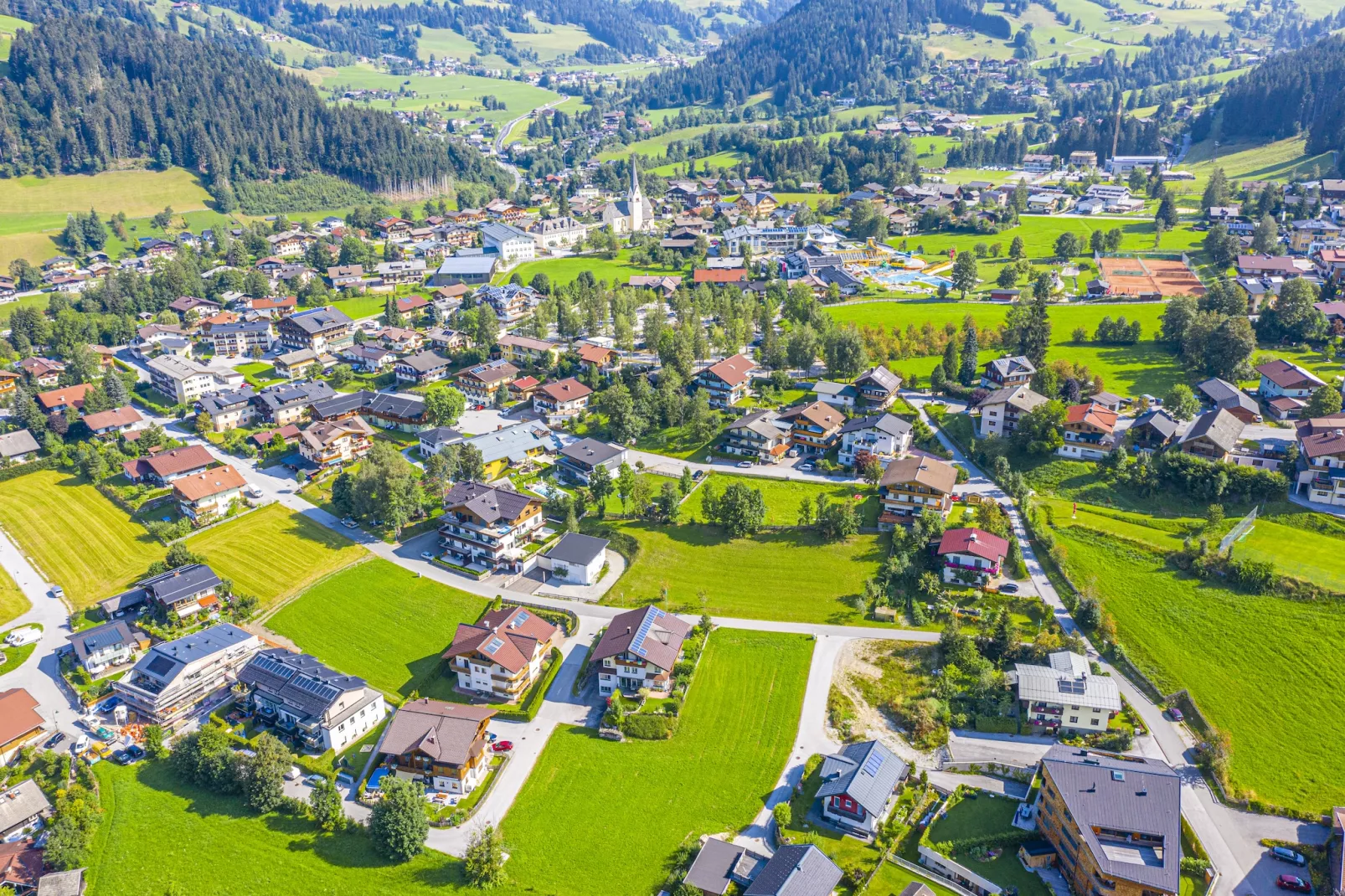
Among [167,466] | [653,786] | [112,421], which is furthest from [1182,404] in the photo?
[112,421]

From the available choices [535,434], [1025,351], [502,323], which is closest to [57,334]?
[502,323]

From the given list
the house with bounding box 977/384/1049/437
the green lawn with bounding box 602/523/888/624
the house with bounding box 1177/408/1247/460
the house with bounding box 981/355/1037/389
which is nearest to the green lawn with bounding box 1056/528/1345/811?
the house with bounding box 1177/408/1247/460

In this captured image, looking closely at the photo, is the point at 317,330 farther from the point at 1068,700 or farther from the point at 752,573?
the point at 1068,700

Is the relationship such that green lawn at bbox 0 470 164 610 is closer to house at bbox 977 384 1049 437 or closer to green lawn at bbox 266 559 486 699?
green lawn at bbox 266 559 486 699

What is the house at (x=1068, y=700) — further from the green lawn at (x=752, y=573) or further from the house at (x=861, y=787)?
the green lawn at (x=752, y=573)

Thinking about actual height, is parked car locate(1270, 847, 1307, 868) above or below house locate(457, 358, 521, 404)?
below

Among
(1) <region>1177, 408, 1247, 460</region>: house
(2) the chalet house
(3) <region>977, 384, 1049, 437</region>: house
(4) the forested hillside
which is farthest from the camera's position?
(4) the forested hillside

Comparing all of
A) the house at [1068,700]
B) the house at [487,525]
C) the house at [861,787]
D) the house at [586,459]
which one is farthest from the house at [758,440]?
the house at [861,787]
